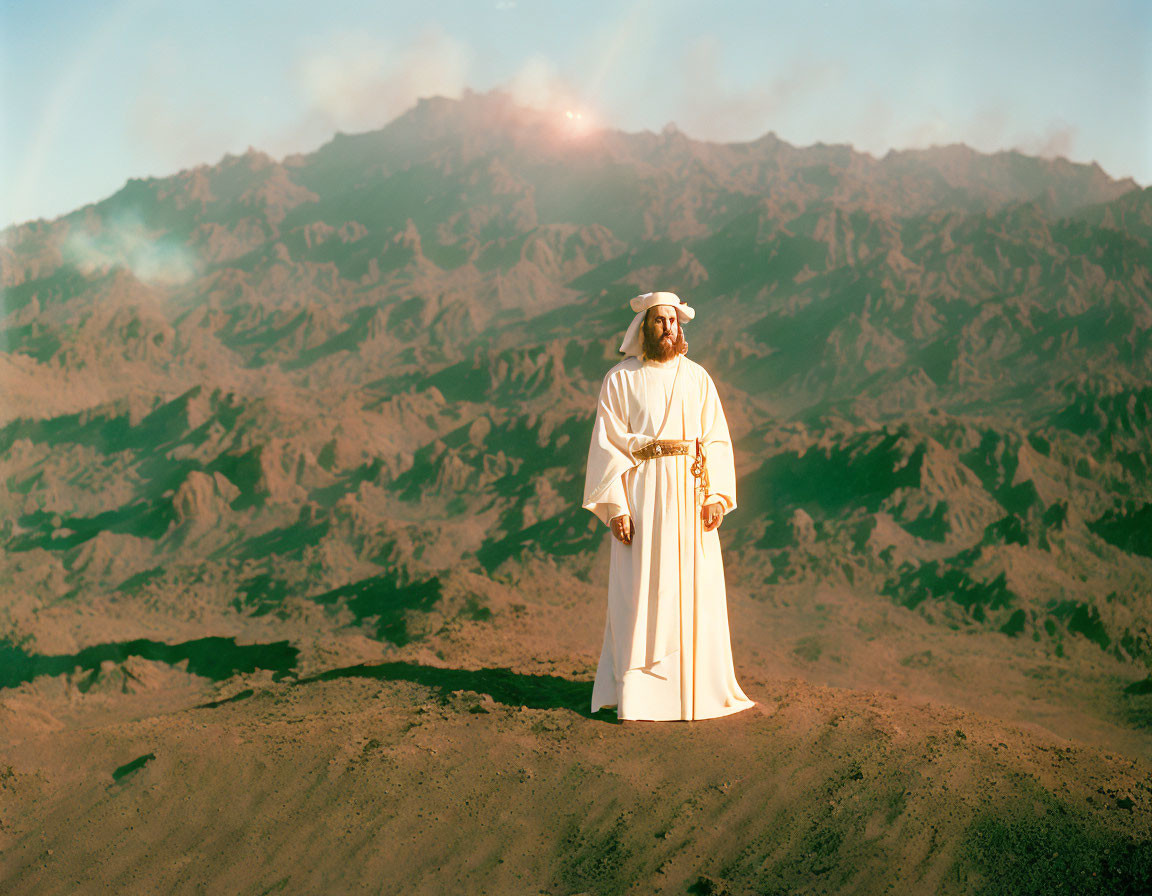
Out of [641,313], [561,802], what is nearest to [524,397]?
[641,313]

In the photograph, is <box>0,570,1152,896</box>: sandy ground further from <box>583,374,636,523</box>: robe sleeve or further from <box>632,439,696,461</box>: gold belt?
<box>632,439,696,461</box>: gold belt

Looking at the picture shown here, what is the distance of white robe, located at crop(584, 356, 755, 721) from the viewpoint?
4.87 meters

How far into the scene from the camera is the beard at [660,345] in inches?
195

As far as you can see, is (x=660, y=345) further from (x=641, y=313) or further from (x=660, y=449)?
(x=660, y=449)

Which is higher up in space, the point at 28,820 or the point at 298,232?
the point at 298,232

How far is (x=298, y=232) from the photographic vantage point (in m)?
33.4

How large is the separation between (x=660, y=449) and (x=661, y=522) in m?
0.38

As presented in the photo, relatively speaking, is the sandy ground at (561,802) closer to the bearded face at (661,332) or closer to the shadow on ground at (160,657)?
the bearded face at (661,332)

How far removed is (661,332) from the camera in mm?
4941

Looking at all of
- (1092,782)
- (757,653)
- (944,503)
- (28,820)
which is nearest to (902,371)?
(944,503)

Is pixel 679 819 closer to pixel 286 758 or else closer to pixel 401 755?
pixel 401 755

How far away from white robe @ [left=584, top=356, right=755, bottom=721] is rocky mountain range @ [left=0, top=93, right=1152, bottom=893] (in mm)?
2218

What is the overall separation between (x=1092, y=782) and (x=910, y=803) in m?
0.94

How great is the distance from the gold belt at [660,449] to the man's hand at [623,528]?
33 centimetres
